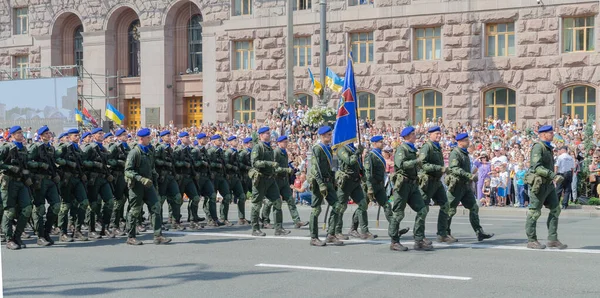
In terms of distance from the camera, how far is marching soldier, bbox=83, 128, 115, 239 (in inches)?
587

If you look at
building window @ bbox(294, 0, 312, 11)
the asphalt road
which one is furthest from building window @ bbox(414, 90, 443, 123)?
the asphalt road

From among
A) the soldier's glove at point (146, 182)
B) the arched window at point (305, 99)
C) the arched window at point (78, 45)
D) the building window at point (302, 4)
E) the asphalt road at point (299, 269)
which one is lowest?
the asphalt road at point (299, 269)

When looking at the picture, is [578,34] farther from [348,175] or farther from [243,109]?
[348,175]

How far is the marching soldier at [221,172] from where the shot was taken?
17391 mm

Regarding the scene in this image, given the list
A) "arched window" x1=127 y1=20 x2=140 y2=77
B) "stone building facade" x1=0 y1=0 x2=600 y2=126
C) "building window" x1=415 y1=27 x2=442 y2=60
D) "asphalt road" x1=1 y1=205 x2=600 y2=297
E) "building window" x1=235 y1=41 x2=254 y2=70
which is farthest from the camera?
"arched window" x1=127 y1=20 x2=140 y2=77

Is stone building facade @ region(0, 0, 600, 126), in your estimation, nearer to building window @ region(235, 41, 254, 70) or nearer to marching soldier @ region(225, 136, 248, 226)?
building window @ region(235, 41, 254, 70)

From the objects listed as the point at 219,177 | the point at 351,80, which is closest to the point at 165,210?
the point at 219,177

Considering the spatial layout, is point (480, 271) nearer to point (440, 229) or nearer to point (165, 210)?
point (440, 229)

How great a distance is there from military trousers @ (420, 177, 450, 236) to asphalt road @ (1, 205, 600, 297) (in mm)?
408

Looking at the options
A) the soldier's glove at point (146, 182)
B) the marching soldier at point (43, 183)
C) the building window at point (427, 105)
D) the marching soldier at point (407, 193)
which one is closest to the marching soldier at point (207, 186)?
the soldier's glove at point (146, 182)

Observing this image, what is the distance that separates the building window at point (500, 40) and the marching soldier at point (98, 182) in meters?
21.0

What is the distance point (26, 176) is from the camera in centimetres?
1356

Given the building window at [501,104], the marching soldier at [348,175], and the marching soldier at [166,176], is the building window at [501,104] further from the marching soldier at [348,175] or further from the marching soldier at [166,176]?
the marching soldier at [348,175]

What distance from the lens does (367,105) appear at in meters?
35.6
